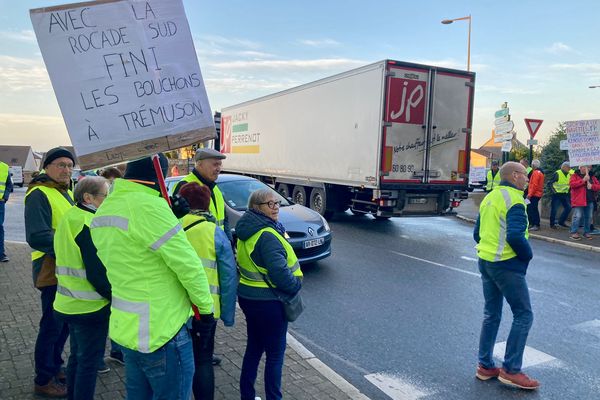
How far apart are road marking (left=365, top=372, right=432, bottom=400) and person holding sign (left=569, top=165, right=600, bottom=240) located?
356 inches

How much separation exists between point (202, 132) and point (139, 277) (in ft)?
2.81

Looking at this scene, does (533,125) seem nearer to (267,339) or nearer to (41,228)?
(267,339)

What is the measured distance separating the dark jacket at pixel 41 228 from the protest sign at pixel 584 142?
11.7 m

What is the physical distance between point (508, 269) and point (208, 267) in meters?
2.45

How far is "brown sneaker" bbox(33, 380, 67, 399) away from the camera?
3439 mm

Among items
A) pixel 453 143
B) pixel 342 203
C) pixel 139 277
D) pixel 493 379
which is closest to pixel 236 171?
pixel 342 203

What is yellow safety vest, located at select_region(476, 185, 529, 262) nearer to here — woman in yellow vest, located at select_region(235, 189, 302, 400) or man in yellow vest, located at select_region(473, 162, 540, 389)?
man in yellow vest, located at select_region(473, 162, 540, 389)

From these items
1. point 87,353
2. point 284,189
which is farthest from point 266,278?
point 284,189

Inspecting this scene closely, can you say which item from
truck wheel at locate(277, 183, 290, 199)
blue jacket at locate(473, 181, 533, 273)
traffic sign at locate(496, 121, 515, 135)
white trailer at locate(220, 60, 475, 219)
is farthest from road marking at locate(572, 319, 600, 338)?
truck wheel at locate(277, 183, 290, 199)

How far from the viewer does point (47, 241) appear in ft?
11.0

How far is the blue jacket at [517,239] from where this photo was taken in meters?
3.89

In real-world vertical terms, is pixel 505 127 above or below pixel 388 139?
above

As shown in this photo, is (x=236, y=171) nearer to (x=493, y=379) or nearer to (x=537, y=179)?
(x=537, y=179)

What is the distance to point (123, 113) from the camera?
251 centimetres
